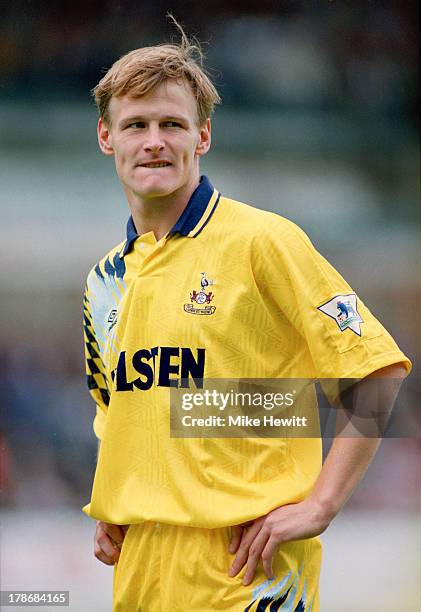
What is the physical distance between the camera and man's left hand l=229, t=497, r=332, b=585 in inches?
50.0

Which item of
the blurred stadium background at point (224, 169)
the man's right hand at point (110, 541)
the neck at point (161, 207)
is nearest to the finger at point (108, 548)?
the man's right hand at point (110, 541)

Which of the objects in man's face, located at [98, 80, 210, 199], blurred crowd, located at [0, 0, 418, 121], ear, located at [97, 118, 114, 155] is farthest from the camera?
blurred crowd, located at [0, 0, 418, 121]

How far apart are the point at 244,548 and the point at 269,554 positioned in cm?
4

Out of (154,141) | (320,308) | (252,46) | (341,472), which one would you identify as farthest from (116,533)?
(252,46)

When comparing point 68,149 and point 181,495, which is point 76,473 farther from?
point 181,495

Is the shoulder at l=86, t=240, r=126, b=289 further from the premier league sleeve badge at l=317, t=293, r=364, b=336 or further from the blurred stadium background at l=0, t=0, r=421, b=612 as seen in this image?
the blurred stadium background at l=0, t=0, r=421, b=612

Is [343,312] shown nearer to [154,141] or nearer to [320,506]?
[320,506]

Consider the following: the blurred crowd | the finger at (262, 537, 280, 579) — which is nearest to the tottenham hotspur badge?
the finger at (262, 537, 280, 579)

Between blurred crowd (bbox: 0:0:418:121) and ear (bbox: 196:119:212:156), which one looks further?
blurred crowd (bbox: 0:0:418:121)

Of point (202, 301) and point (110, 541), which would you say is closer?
point (202, 301)

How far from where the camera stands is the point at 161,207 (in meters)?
1.43

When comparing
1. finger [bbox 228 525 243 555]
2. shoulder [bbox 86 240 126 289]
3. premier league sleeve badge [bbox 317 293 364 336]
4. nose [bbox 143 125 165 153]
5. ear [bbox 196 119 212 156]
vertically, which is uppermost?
ear [bbox 196 119 212 156]

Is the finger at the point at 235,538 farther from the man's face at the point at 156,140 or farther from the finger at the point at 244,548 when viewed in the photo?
the man's face at the point at 156,140

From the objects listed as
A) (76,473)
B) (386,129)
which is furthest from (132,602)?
(386,129)
